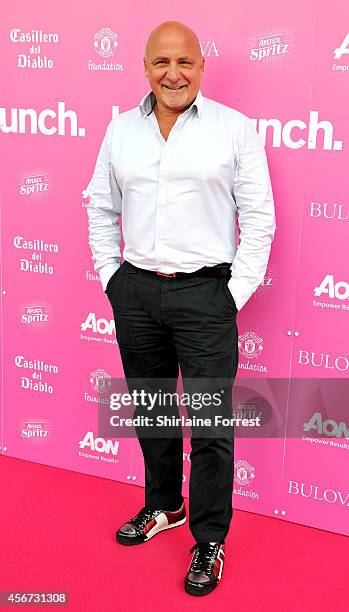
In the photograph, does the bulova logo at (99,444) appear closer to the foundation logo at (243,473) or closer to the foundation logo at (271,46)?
the foundation logo at (243,473)

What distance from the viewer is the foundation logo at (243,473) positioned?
9.62ft

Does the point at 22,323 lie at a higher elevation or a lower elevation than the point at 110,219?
lower

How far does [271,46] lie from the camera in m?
2.49

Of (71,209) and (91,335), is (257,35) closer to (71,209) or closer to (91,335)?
(71,209)

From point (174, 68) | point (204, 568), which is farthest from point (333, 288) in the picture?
point (204, 568)

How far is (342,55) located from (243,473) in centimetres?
161

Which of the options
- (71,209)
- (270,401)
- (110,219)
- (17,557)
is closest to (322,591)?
(270,401)

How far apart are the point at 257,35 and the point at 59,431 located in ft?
6.11

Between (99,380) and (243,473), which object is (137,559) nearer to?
(243,473)

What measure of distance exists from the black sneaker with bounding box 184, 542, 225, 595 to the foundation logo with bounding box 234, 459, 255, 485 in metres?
0.43

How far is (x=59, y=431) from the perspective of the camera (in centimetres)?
329

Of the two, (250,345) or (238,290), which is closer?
(238,290)

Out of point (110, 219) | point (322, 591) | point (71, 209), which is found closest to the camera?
point (322, 591)

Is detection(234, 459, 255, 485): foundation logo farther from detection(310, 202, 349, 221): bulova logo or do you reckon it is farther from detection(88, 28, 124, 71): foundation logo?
detection(88, 28, 124, 71): foundation logo
